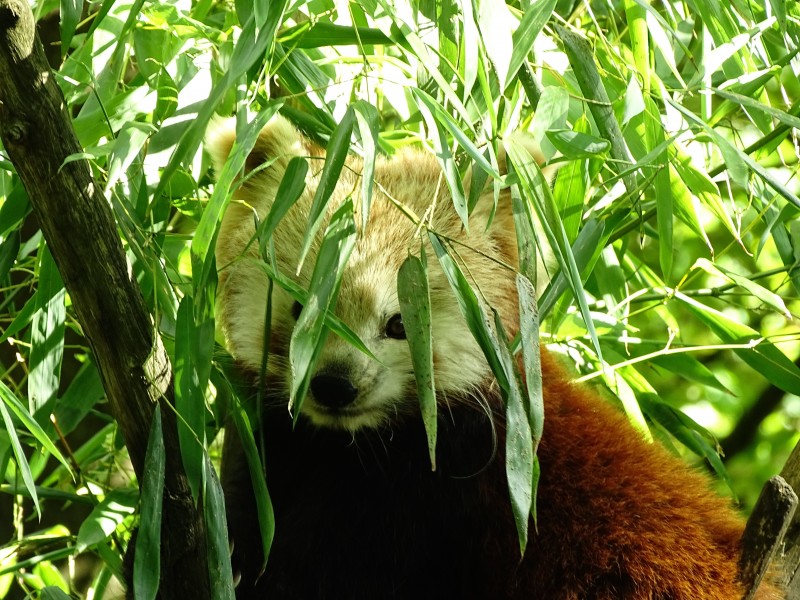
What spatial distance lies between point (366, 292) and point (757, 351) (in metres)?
1.50

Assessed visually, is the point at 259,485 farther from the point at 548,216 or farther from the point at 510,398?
the point at 548,216

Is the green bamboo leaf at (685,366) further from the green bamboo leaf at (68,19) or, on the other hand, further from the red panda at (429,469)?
the green bamboo leaf at (68,19)

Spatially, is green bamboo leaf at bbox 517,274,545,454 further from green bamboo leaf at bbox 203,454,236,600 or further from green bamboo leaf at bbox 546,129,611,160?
green bamboo leaf at bbox 203,454,236,600

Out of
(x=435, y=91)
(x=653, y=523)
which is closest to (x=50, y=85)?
(x=435, y=91)

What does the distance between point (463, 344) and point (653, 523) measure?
89 centimetres

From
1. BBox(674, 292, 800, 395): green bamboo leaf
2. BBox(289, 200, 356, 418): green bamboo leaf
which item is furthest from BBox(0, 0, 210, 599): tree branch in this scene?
BBox(674, 292, 800, 395): green bamboo leaf

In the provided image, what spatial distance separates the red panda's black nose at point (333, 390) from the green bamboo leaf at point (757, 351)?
134cm

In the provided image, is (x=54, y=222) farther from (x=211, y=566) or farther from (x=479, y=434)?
(x=479, y=434)

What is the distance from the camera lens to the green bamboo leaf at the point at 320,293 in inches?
84.0

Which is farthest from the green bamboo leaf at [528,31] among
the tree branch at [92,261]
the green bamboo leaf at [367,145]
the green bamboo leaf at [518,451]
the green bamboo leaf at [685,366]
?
the green bamboo leaf at [685,366]

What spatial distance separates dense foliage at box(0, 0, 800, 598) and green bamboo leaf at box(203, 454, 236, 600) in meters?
0.06

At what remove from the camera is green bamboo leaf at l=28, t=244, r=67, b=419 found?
2951 millimetres

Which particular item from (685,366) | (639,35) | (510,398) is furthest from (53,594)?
(685,366)

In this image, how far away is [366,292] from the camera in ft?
10.5
